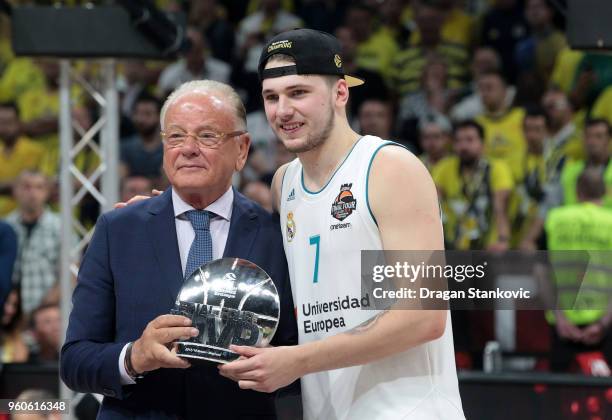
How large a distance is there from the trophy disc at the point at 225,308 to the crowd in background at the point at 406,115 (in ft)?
14.9

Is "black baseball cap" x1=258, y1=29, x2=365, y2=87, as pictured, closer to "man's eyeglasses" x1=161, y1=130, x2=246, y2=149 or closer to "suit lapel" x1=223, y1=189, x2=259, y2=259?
"man's eyeglasses" x1=161, y1=130, x2=246, y2=149

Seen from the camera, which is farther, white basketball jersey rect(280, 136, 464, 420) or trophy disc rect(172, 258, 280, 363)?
white basketball jersey rect(280, 136, 464, 420)

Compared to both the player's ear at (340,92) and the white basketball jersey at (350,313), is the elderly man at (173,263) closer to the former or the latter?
the white basketball jersey at (350,313)

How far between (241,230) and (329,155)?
400 millimetres

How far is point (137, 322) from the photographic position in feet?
12.2

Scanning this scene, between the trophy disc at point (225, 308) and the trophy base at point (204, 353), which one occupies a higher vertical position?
the trophy disc at point (225, 308)

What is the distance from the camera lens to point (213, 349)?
132 inches

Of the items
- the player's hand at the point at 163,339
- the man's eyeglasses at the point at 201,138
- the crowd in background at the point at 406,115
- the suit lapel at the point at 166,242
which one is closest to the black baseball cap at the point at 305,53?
the man's eyeglasses at the point at 201,138

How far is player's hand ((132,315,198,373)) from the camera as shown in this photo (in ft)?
11.0

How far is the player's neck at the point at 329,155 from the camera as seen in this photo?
152 inches

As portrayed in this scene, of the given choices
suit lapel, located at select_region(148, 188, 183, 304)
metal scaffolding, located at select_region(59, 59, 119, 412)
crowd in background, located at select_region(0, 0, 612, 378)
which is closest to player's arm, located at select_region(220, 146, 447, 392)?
suit lapel, located at select_region(148, 188, 183, 304)

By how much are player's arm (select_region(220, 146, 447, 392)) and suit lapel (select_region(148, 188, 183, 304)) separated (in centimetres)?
49

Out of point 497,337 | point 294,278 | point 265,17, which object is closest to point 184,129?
point 294,278

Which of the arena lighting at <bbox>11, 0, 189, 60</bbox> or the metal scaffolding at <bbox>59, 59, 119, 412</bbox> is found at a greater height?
the arena lighting at <bbox>11, 0, 189, 60</bbox>
